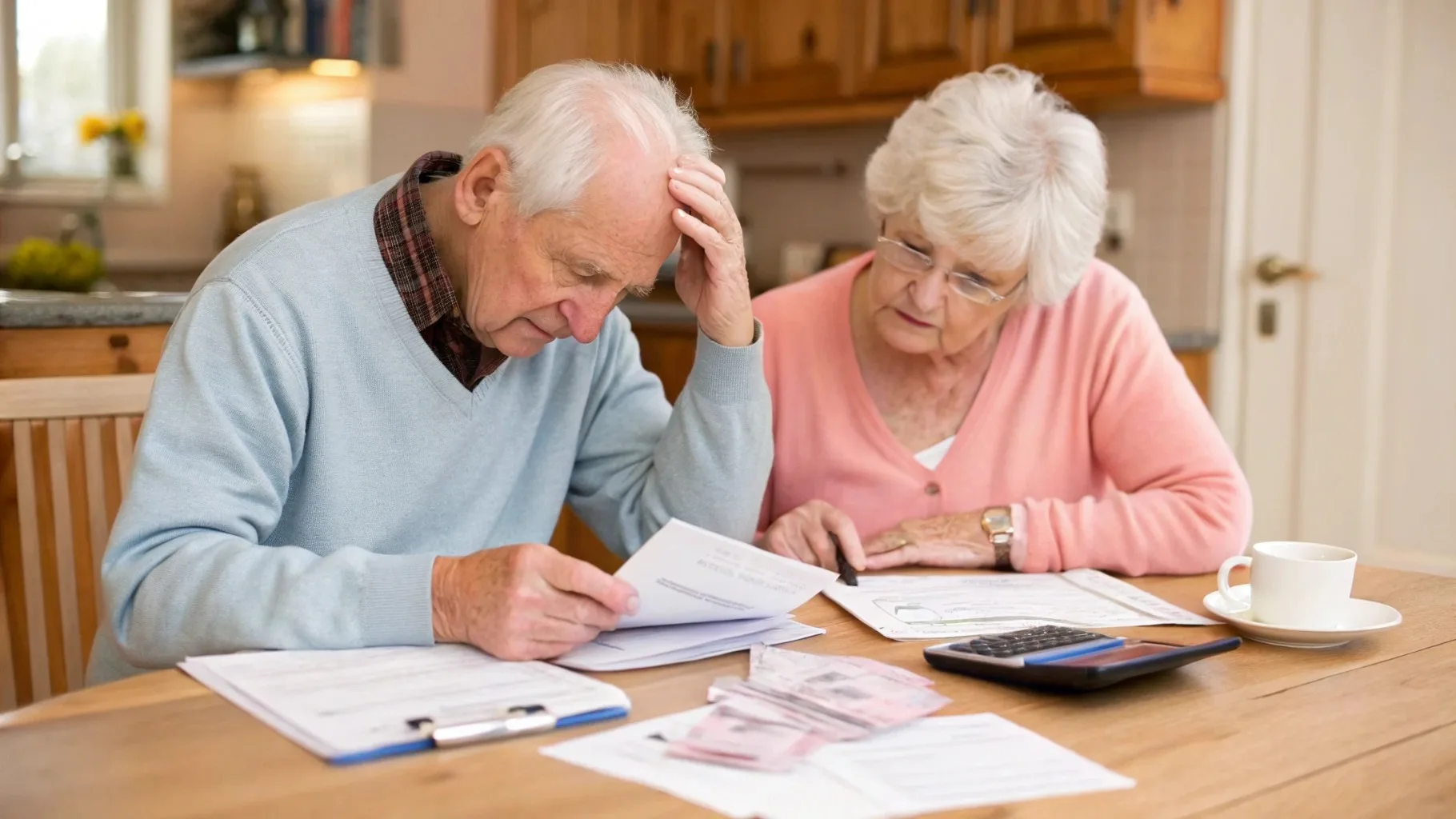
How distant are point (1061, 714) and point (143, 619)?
2.49 feet

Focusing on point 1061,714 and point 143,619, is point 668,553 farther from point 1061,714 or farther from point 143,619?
point 143,619

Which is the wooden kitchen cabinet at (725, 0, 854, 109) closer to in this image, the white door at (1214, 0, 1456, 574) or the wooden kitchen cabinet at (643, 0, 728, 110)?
the wooden kitchen cabinet at (643, 0, 728, 110)

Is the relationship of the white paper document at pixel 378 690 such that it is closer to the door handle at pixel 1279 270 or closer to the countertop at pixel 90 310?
the countertop at pixel 90 310

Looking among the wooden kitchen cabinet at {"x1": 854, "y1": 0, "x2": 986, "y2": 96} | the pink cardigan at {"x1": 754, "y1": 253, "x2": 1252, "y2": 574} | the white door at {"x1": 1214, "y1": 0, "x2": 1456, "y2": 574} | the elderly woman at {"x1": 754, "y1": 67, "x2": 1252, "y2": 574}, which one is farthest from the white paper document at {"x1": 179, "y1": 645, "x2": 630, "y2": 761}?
the wooden kitchen cabinet at {"x1": 854, "y1": 0, "x2": 986, "y2": 96}

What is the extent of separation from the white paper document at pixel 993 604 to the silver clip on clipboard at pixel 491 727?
392 mm

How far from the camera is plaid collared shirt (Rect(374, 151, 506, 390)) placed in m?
1.39

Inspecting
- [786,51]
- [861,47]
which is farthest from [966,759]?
[786,51]

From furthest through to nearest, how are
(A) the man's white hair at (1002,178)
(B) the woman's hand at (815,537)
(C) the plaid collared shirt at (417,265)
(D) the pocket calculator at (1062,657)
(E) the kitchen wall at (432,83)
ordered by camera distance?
1. (E) the kitchen wall at (432,83)
2. (A) the man's white hair at (1002,178)
3. (B) the woman's hand at (815,537)
4. (C) the plaid collared shirt at (417,265)
5. (D) the pocket calculator at (1062,657)

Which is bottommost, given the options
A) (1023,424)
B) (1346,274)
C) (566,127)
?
(1023,424)

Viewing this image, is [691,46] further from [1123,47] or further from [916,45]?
[1123,47]

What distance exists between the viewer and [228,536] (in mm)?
1192

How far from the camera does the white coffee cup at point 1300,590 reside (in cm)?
129

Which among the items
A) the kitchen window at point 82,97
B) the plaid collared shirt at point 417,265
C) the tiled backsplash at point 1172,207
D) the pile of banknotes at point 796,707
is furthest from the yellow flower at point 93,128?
the pile of banknotes at point 796,707

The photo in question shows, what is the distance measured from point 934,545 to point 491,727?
29.2 inches
